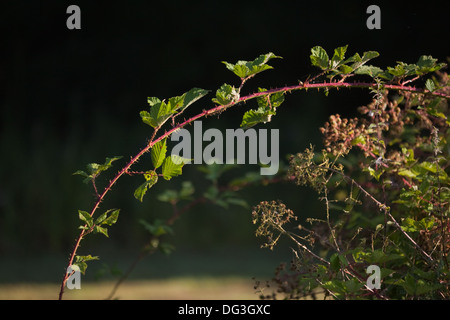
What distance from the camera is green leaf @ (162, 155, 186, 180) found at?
115cm

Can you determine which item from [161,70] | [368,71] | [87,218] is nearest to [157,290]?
[87,218]

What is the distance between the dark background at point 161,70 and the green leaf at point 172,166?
345 centimetres

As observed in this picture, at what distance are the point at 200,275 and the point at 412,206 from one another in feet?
8.59

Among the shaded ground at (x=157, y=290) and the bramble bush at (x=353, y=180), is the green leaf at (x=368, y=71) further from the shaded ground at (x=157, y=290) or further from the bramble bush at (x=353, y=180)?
the shaded ground at (x=157, y=290)

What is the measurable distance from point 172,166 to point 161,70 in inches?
184

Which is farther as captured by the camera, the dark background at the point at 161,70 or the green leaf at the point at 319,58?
the dark background at the point at 161,70

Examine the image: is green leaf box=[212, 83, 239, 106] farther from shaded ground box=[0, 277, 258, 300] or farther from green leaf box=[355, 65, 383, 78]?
shaded ground box=[0, 277, 258, 300]

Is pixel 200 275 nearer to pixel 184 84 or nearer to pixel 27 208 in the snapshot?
pixel 27 208

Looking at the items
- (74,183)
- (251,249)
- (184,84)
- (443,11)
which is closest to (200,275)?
(251,249)

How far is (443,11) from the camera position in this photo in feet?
17.9

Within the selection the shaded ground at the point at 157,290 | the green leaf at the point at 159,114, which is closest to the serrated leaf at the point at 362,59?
the green leaf at the point at 159,114

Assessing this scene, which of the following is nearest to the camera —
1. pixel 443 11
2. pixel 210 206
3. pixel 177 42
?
pixel 210 206

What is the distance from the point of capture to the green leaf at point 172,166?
1149 mm

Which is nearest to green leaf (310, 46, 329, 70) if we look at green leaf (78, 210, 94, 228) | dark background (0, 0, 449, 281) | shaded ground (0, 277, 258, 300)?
green leaf (78, 210, 94, 228)
